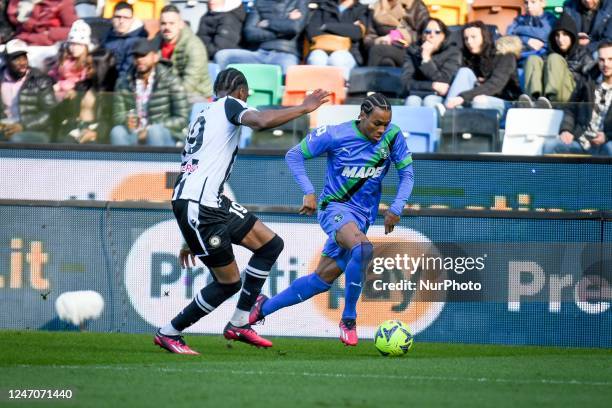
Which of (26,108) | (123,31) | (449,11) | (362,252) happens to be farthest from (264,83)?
(362,252)

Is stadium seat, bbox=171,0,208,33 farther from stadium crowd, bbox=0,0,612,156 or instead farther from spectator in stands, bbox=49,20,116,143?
spectator in stands, bbox=49,20,116,143

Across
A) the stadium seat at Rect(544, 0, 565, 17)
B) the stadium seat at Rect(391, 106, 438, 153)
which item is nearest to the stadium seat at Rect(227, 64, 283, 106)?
the stadium seat at Rect(391, 106, 438, 153)

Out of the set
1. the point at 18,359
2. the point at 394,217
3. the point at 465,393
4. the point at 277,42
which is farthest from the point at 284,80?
the point at 465,393

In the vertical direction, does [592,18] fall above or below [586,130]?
above

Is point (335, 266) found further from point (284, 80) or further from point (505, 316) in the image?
point (284, 80)

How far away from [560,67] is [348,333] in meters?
5.57

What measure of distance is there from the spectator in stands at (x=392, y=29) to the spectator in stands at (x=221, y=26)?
1.77 metres

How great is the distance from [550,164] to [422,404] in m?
6.16

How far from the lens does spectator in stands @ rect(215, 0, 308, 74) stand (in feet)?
49.6

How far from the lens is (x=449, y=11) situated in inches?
636

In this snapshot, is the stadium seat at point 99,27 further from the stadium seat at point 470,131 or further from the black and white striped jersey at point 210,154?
the black and white striped jersey at point 210,154

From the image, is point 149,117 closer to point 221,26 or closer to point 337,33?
point 221,26

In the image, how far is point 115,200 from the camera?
12.4 metres

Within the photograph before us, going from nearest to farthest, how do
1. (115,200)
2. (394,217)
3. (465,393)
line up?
(465,393) < (394,217) < (115,200)
